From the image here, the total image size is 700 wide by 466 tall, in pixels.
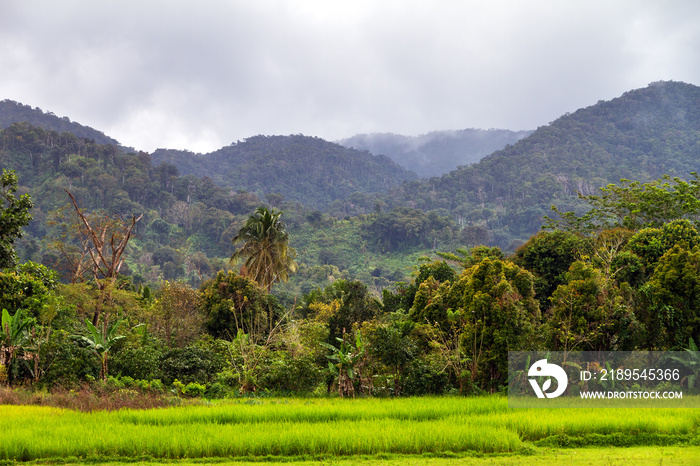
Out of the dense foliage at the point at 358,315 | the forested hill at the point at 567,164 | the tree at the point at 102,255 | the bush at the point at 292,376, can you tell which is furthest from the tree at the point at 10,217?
the forested hill at the point at 567,164

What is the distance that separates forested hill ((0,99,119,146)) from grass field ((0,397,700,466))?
163 metres

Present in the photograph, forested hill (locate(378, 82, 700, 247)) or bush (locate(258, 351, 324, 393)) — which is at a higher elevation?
forested hill (locate(378, 82, 700, 247))

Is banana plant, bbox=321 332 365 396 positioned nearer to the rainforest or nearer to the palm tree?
the rainforest

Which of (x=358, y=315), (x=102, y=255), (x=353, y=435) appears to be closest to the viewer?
(x=353, y=435)

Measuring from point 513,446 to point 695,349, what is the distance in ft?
27.1

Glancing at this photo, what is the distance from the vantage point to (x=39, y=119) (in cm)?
15900

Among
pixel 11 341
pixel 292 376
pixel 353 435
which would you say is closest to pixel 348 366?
pixel 292 376

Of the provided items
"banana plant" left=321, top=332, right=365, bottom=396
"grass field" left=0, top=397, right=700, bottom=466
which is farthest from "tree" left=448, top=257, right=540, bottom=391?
"grass field" left=0, top=397, right=700, bottom=466

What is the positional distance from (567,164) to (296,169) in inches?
3029

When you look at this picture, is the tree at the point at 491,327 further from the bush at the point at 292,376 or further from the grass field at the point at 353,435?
the bush at the point at 292,376
